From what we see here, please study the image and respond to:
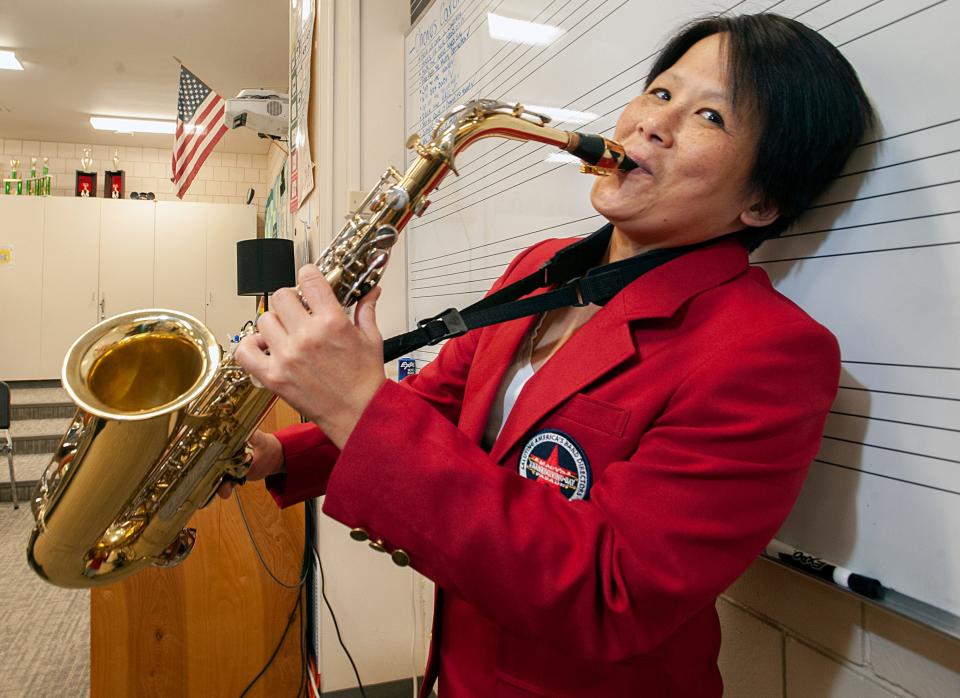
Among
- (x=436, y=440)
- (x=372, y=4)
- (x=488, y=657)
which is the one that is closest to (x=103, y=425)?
(x=436, y=440)

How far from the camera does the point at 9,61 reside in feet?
16.8

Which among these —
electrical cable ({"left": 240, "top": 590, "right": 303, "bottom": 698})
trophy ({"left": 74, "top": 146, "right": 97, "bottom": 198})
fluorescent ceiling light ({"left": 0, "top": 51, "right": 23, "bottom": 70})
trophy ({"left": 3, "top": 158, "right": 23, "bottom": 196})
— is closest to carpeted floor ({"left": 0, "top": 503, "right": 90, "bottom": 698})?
electrical cable ({"left": 240, "top": 590, "right": 303, "bottom": 698})

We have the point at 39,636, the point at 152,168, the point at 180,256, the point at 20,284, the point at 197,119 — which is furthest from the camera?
the point at 152,168

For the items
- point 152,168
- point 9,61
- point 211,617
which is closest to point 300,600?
point 211,617

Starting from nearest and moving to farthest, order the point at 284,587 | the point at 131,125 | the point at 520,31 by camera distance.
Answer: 1. the point at 520,31
2. the point at 284,587
3. the point at 131,125

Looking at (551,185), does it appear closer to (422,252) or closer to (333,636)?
(422,252)

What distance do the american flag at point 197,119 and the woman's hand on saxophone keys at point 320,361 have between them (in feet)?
12.7

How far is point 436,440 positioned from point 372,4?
2.28 meters

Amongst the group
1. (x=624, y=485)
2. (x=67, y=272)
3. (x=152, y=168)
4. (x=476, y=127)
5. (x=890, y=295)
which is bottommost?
(x=624, y=485)

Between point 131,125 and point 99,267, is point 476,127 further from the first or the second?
point 131,125

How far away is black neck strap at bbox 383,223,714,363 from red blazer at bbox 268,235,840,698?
3.7 inches

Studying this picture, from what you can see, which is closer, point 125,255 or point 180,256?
point 125,255

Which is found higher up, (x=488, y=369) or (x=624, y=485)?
(x=488, y=369)

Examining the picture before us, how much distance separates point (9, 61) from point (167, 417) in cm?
605
